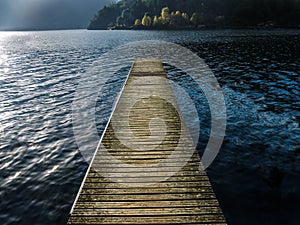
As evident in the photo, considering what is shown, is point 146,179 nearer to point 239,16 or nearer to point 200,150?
point 200,150

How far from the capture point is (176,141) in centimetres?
1300

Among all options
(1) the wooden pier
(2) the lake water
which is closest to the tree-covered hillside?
(2) the lake water

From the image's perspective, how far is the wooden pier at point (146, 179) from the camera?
26.3 ft

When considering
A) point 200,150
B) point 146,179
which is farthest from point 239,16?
point 146,179

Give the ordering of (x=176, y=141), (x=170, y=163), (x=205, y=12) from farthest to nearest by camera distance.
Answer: (x=205, y=12) < (x=176, y=141) < (x=170, y=163)

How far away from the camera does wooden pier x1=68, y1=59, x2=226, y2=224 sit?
8.01 m

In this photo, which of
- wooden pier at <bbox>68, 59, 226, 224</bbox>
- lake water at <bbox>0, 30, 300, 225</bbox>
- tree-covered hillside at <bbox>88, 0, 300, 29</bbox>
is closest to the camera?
wooden pier at <bbox>68, 59, 226, 224</bbox>

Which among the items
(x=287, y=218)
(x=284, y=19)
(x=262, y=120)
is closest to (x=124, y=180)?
(x=287, y=218)

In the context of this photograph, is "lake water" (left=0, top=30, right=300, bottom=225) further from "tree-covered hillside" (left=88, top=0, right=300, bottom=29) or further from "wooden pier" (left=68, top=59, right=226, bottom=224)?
"tree-covered hillside" (left=88, top=0, right=300, bottom=29)

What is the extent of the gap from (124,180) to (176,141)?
13.8ft

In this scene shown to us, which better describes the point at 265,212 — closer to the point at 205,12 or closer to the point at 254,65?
the point at 254,65

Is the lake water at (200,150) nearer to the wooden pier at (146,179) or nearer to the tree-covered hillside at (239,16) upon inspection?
the wooden pier at (146,179)

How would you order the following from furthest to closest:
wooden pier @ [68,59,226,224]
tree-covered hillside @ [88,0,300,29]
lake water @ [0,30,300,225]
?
tree-covered hillside @ [88,0,300,29] < lake water @ [0,30,300,225] < wooden pier @ [68,59,226,224]

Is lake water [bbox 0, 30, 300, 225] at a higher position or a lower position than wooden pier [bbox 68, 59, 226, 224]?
lower
